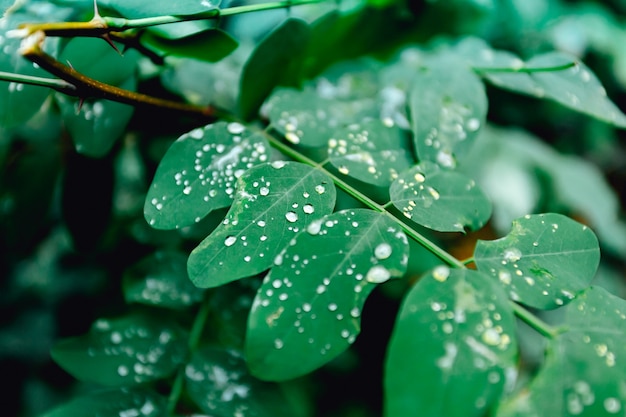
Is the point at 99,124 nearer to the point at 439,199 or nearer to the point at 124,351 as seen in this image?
the point at 124,351

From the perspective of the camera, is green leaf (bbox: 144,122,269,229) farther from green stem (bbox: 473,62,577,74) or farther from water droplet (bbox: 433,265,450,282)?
green stem (bbox: 473,62,577,74)

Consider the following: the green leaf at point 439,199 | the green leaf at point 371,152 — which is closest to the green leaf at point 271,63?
the green leaf at point 371,152

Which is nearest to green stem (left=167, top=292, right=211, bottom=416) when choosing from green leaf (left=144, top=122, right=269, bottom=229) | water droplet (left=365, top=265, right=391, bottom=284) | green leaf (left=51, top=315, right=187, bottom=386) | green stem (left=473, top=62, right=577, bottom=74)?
green leaf (left=51, top=315, right=187, bottom=386)

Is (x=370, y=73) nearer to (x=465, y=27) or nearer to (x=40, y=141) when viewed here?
(x=465, y=27)

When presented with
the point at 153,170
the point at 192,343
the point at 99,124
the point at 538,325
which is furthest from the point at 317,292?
the point at 153,170

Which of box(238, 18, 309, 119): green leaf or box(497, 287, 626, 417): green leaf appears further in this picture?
box(238, 18, 309, 119): green leaf

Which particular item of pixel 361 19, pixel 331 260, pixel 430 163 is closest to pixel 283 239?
pixel 331 260
